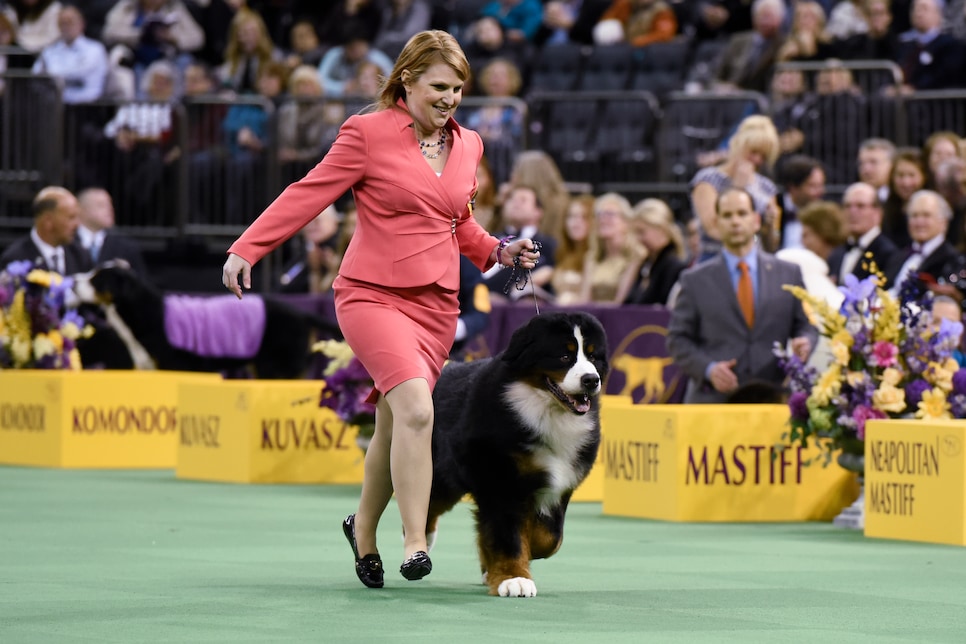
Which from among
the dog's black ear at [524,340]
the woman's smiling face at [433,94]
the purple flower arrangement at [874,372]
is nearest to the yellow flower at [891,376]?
the purple flower arrangement at [874,372]

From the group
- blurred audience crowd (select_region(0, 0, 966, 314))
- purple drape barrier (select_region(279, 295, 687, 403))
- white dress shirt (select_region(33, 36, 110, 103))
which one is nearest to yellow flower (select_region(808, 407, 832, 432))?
blurred audience crowd (select_region(0, 0, 966, 314))

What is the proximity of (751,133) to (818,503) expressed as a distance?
3.07 m

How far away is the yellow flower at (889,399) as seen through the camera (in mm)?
8156

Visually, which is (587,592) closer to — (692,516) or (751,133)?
(692,516)

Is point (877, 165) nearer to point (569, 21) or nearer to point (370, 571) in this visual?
point (569, 21)

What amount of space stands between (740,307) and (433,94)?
3.56m

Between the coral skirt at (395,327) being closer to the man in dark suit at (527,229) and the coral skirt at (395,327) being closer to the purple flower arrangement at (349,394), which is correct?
the purple flower arrangement at (349,394)

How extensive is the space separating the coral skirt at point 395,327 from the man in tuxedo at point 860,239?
5.45 m

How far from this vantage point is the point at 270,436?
10.4 meters

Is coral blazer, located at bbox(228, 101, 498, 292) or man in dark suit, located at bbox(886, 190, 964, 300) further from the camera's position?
man in dark suit, located at bbox(886, 190, 964, 300)

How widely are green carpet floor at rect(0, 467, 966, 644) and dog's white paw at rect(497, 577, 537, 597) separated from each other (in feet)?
0.13

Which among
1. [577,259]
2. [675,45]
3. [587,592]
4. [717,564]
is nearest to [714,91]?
[675,45]

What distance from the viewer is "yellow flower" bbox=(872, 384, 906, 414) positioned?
26.8 ft

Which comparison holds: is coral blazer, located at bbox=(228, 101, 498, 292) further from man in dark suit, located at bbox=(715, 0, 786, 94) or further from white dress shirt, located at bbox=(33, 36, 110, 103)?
white dress shirt, located at bbox=(33, 36, 110, 103)
